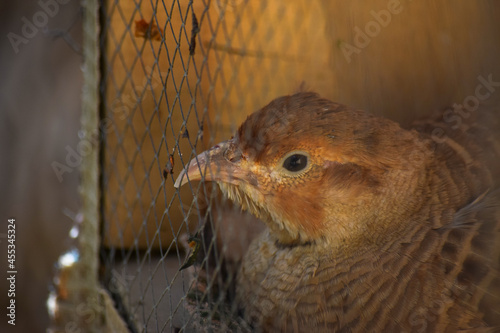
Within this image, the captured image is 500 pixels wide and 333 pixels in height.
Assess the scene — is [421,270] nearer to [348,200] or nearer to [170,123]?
[348,200]

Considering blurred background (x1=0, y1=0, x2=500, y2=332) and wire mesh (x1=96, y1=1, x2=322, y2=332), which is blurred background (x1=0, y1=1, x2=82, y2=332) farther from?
wire mesh (x1=96, y1=1, x2=322, y2=332)

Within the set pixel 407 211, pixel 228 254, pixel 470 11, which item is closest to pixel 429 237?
pixel 407 211

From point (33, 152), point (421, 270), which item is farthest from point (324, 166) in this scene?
point (33, 152)

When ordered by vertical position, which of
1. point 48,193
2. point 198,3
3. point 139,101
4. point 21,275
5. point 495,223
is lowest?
point 21,275

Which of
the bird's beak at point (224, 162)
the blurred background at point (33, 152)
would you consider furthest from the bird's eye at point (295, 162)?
the blurred background at point (33, 152)

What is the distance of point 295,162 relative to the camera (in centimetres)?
192

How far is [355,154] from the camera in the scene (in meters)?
1.89

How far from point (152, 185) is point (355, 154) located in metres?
1.03

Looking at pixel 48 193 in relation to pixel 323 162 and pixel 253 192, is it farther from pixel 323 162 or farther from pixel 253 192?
pixel 323 162

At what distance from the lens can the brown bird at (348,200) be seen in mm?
1724

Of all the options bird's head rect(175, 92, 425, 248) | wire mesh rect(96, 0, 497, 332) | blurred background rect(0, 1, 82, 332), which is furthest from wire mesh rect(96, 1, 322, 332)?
blurred background rect(0, 1, 82, 332)

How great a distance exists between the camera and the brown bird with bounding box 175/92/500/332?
1724mm

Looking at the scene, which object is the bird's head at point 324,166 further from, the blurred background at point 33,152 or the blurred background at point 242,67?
the blurred background at point 33,152

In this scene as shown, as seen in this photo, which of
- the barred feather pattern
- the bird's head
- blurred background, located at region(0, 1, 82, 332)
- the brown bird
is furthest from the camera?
blurred background, located at region(0, 1, 82, 332)
